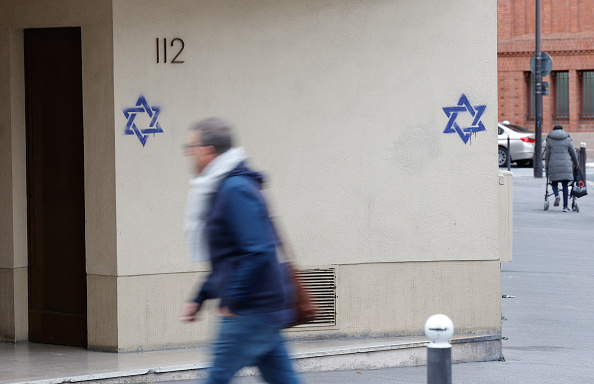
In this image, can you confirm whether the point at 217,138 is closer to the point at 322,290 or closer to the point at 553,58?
the point at 322,290

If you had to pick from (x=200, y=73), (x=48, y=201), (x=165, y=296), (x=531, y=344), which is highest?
(x=200, y=73)

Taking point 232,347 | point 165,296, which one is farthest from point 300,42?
point 232,347

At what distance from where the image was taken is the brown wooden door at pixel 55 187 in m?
8.08

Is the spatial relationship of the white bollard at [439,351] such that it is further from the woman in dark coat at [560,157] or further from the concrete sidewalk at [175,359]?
the woman in dark coat at [560,157]

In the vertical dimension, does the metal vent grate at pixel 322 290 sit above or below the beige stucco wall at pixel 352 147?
below

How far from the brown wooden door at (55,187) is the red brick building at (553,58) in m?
33.7

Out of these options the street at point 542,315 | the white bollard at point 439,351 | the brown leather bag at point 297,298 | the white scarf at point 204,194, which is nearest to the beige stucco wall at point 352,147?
the street at point 542,315

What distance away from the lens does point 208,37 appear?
7.88 meters

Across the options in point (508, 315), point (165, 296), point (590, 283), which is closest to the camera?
point (165, 296)

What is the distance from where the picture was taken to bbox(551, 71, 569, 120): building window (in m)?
40.3

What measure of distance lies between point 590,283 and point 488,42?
15.9 ft

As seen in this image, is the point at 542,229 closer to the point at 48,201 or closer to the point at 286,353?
the point at 48,201

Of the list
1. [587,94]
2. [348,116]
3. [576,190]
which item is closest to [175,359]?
[348,116]

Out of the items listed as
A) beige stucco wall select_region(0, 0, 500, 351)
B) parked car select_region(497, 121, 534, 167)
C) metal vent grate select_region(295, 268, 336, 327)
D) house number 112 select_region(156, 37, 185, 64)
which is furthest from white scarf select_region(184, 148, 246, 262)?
parked car select_region(497, 121, 534, 167)
